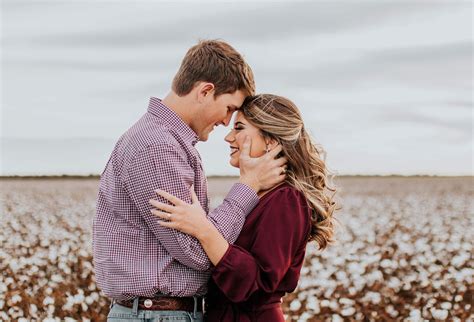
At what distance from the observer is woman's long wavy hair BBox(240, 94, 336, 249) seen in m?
3.74

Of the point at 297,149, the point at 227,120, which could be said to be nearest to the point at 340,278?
the point at 297,149

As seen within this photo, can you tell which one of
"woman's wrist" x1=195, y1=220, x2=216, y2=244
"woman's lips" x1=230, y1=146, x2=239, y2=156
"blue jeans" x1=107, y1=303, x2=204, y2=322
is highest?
"woman's lips" x1=230, y1=146, x2=239, y2=156

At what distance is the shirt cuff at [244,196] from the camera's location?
3.54 m

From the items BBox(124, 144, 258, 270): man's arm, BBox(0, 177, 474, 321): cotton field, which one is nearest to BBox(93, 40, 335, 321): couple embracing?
BBox(124, 144, 258, 270): man's arm

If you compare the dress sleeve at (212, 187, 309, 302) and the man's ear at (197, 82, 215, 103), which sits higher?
the man's ear at (197, 82, 215, 103)

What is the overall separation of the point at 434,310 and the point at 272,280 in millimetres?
4466

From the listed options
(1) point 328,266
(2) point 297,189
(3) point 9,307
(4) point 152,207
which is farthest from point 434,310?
(4) point 152,207

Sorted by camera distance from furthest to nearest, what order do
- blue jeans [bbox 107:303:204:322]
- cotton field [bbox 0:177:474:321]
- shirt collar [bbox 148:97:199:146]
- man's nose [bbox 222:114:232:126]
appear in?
cotton field [bbox 0:177:474:321] < man's nose [bbox 222:114:232:126] < shirt collar [bbox 148:97:199:146] < blue jeans [bbox 107:303:204:322]

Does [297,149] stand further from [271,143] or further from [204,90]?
[204,90]

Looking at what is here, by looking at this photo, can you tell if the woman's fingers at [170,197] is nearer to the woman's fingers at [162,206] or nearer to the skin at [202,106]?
the woman's fingers at [162,206]

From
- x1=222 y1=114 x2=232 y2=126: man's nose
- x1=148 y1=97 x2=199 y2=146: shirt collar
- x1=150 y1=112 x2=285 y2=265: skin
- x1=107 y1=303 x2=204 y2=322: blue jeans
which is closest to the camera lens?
x1=150 y1=112 x2=285 y2=265: skin

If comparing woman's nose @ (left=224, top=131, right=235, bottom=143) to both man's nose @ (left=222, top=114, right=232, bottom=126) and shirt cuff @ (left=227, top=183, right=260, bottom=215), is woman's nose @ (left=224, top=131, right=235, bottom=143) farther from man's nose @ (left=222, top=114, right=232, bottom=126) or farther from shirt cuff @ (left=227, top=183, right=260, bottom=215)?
shirt cuff @ (left=227, top=183, right=260, bottom=215)

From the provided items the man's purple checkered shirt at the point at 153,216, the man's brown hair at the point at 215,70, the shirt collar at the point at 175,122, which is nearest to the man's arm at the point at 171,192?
the man's purple checkered shirt at the point at 153,216

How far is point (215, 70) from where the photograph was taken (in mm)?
3598
